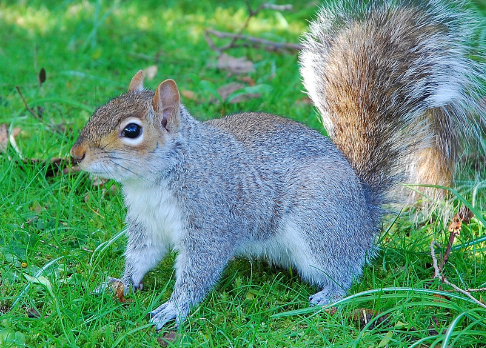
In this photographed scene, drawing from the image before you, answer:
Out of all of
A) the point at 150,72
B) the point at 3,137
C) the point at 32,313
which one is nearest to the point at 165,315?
the point at 32,313

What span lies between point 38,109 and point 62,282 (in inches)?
50.0

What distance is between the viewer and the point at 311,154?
6.57 feet

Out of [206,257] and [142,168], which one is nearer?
[142,168]

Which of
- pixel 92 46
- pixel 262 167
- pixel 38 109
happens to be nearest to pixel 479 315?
pixel 262 167

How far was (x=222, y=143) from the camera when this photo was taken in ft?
6.27

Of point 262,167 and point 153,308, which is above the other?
point 262,167

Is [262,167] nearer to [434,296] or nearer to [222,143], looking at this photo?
[222,143]

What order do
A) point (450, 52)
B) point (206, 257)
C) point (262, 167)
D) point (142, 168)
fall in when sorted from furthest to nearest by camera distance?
1. point (450, 52)
2. point (262, 167)
3. point (206, 257)
4. point (142, 168)

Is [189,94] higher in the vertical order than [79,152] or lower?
lower

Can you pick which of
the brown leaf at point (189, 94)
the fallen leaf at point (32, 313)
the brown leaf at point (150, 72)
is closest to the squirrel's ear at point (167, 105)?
the fallen leaf at point (32, 313)

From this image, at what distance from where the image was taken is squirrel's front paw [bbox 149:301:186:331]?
1.74m

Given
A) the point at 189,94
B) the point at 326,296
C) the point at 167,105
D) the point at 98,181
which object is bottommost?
Answer: the point at 326,296

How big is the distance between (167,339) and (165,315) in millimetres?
83

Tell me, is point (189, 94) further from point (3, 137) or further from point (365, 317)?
point (365, 317)
